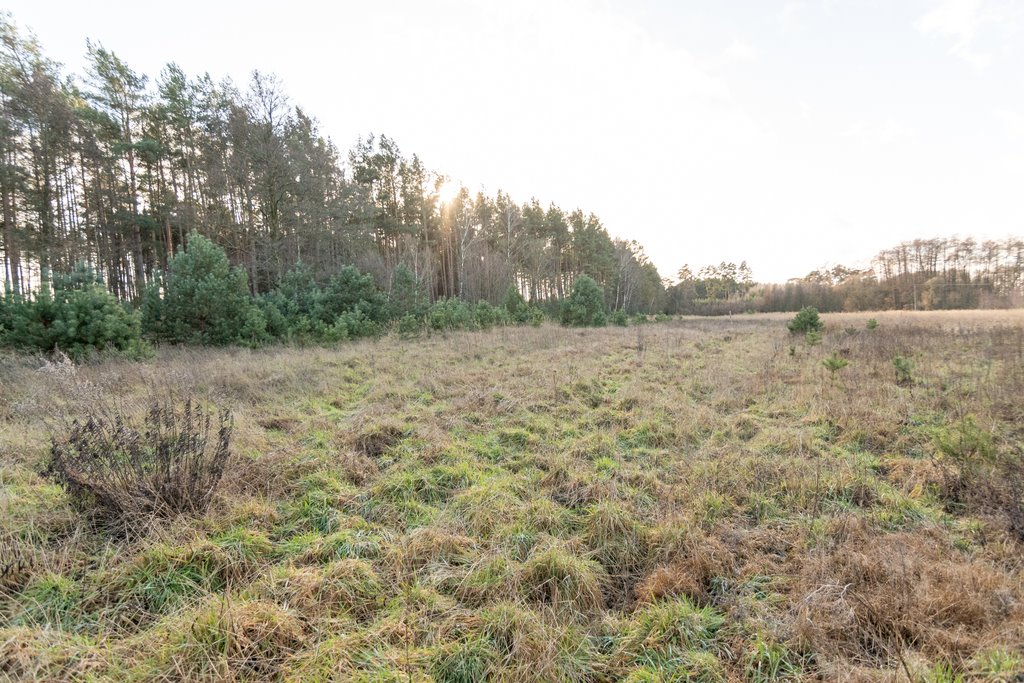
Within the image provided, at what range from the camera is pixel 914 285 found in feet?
134

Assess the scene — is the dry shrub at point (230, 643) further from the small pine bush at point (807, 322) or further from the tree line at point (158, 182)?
the small pine bush at point (807, 322)

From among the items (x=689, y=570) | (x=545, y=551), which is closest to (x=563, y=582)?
(x=545, y=551)

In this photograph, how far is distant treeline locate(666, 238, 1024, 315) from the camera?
37.4 metres

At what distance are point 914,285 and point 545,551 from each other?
5639 centimetres

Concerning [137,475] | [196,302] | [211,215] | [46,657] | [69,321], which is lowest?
[46,657]

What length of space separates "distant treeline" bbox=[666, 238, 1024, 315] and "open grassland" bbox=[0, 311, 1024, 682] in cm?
4342

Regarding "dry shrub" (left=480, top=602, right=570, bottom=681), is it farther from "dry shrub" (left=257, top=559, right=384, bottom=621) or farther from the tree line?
the tree line

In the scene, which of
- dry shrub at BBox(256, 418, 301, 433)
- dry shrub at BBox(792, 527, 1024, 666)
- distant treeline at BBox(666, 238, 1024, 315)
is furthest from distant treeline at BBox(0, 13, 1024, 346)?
distant treeline at BBox(666, 238, 1024, 315)

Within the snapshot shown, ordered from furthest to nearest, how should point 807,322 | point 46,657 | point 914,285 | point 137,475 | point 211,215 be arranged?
1. point 914,285
2. point 211,215
3. point 807,322
4. point 137,475
5. point 46,657

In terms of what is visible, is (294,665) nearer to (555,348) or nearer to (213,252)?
(555,348)

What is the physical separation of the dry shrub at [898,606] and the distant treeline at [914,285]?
→ 4498 centimetres

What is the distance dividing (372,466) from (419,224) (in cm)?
2649

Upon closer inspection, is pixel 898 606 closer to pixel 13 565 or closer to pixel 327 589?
pixel 327 589

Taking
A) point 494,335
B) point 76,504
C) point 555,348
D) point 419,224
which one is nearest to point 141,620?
A: point 76,504
